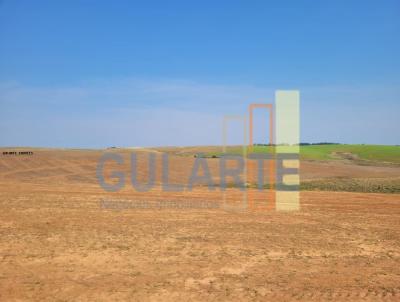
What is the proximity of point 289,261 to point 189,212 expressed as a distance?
7.27m

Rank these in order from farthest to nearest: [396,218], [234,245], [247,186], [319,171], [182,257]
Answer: [319,171]
[247,186]
[396,218]
[234,245]
[182,257]

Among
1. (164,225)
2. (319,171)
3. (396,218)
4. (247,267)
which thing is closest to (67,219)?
(164,225)

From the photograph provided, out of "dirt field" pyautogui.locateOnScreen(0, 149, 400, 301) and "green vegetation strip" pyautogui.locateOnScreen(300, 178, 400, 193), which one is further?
"green vegetation strip" pyautogui.locateOnScreen(300, 178, 400, 193)

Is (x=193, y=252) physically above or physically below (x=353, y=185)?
below

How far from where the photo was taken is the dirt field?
764 centimetres

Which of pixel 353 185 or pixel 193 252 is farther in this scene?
pixel 353 185

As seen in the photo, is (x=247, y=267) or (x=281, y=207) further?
(x=281, y=207)

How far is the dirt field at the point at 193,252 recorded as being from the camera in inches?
301

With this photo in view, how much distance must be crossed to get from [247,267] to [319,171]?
32440mm

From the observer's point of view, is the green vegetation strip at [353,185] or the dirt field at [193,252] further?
the green vegetation strip at [353,185]

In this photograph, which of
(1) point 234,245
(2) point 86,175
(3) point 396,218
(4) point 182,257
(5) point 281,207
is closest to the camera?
(4) point 182,257

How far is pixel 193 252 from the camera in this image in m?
10.4

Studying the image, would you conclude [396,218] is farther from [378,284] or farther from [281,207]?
[378,284]

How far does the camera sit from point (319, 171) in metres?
39.5
